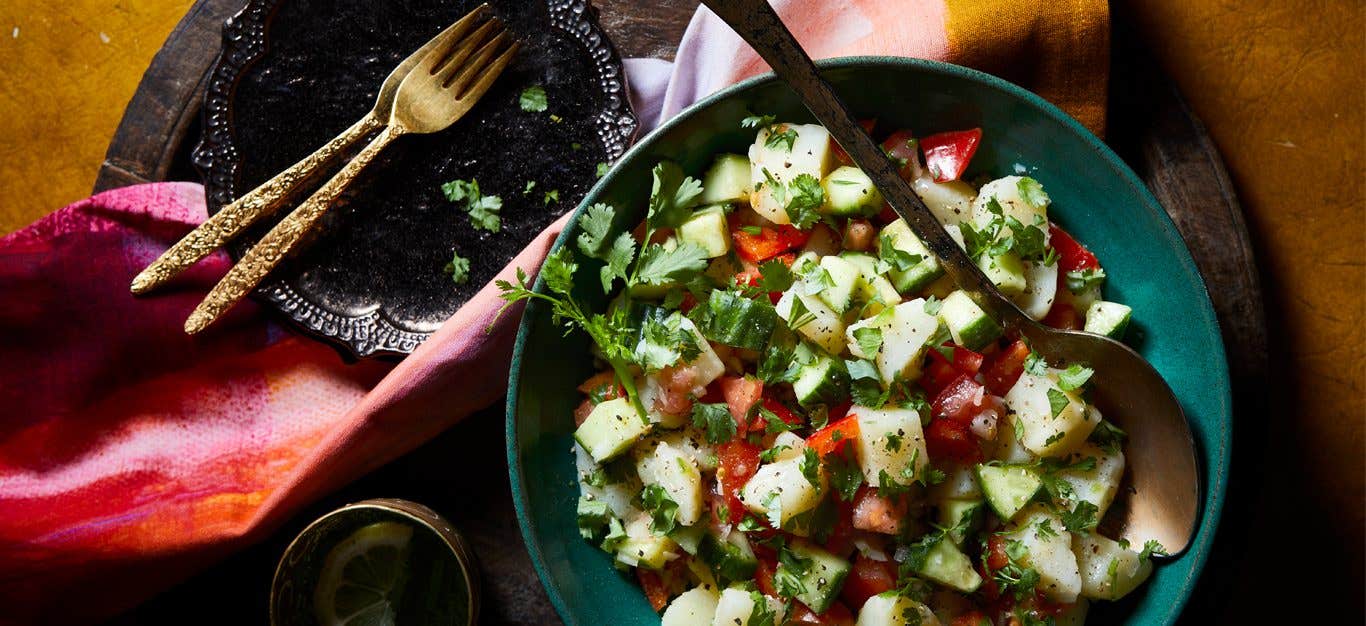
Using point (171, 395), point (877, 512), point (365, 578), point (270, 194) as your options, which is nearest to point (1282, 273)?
point (877, 512)

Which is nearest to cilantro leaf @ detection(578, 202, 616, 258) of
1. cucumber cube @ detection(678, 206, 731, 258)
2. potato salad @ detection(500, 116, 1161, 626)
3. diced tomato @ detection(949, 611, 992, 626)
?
potato salad @ detection(500, 116, 1161, 626)

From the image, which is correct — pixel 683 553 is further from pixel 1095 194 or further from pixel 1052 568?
pixel 1095 194

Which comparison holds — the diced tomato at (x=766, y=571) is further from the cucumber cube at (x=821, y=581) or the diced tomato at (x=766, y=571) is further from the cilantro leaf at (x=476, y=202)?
the cilantro leaf at (x=476, y=202)

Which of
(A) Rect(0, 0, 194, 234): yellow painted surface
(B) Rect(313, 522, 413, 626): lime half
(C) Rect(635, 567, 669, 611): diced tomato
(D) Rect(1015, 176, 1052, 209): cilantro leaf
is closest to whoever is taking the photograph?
(D) Rect(1015, 176, 1052, 209): cilantro leaf

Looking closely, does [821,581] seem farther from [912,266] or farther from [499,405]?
[499,405]

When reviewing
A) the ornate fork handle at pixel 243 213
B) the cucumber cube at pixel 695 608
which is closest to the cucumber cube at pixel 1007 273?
the cucumber cube at pixel 695 608

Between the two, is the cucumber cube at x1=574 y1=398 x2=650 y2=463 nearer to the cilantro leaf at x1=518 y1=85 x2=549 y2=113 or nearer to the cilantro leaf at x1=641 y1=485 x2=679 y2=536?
the cilantro leaf at x1=641 y1=485 x2=679 y2=536
